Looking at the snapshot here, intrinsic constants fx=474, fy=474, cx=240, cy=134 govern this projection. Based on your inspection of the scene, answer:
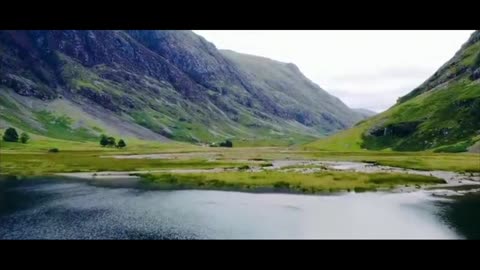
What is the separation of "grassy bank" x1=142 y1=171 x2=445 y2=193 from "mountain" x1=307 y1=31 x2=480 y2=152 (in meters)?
78.3

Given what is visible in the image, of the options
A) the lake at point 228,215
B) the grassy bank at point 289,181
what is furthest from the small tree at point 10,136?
the lake at point 228,215

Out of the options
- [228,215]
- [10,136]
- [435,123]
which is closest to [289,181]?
[228,215]

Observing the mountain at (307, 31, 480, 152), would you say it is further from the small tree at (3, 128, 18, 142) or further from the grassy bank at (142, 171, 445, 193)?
the small tree at (3, 128, 18, 142)

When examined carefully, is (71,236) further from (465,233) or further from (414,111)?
(414,111)

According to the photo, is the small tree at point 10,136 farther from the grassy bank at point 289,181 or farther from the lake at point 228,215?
the lake at point 228,215

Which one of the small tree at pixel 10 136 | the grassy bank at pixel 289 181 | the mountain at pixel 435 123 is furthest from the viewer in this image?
the small tree at pixel 10 136

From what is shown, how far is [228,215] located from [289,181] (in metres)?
24.0

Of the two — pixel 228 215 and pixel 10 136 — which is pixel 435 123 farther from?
pixel 10 136

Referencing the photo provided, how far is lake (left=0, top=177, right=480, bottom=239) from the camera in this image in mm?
39531

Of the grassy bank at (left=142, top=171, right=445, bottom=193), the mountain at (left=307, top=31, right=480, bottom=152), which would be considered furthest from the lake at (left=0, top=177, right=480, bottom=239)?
the mountain at (left=307, top=31, right=480, bottom=152)

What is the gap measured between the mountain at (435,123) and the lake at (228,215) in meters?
99.3

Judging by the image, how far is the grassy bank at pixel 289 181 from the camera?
2589 inches
